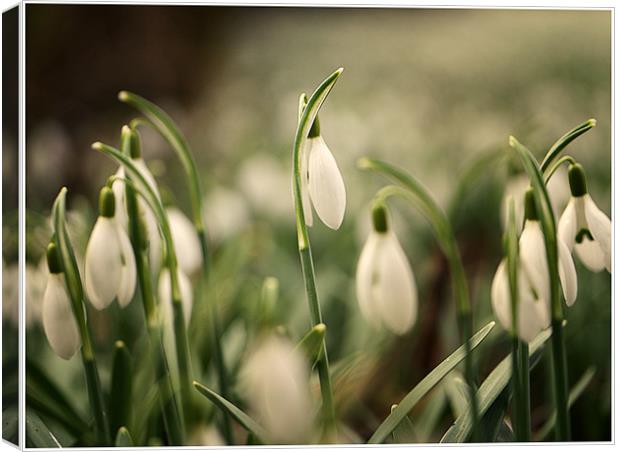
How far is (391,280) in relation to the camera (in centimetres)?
155

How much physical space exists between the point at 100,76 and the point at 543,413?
91cm

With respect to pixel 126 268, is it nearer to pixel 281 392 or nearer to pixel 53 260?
pixel 53 260

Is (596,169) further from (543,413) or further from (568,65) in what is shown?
(543,413)

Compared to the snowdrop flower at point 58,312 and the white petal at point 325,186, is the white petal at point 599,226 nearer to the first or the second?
the white petal at point 325,186

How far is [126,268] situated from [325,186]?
0.33 m

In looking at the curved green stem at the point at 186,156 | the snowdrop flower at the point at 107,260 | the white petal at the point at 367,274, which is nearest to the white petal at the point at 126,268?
the snowdrop flower at the point at 107,260

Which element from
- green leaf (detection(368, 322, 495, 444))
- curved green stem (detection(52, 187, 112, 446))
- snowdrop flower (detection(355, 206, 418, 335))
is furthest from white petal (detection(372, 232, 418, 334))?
curved green stem (detection(52, 187, 112, 446))

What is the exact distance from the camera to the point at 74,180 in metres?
1.62

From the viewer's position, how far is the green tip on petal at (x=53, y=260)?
60.8 inches

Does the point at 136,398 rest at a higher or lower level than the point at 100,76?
lower

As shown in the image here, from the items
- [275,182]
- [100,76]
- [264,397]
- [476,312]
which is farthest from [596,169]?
[100,76]

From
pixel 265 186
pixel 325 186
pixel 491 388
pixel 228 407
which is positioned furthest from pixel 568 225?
pixel 228 407

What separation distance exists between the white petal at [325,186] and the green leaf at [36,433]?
540 mm

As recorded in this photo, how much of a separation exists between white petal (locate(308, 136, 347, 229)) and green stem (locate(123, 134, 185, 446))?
0.27 metres
